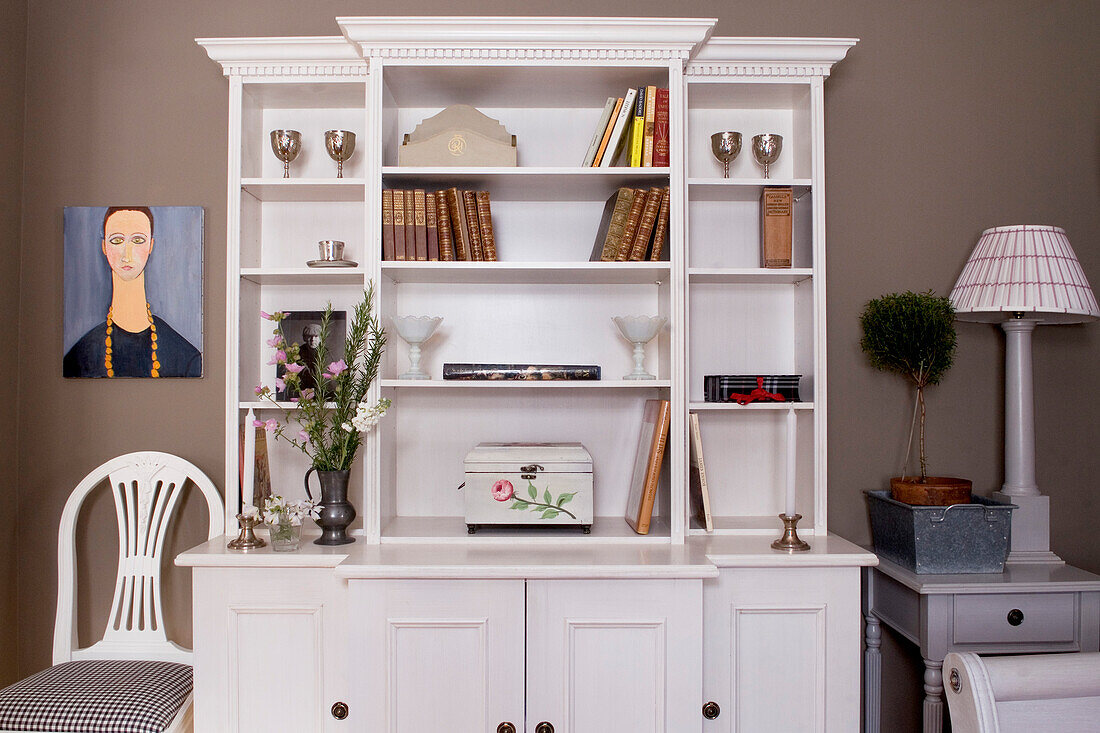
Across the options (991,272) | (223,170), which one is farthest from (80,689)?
(991,272)

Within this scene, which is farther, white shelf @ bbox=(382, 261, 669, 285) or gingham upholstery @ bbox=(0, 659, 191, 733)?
white shelf @ bbox=(382, 261, 669, 285)

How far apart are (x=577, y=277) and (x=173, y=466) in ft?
4.49

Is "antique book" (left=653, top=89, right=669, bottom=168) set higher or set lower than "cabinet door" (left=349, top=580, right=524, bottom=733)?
higher

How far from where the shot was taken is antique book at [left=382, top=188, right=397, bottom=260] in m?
2.05

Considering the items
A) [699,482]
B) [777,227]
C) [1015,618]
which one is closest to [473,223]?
[777,227]

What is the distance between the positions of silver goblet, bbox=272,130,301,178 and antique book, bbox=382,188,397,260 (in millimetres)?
376

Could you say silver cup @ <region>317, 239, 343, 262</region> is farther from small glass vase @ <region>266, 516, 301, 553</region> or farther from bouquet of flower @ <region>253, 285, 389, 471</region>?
small glass vase @ <region>266, 516, 301, 553</region>

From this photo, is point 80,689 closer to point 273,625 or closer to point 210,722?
point 210,722

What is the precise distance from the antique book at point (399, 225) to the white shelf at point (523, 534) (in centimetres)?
79

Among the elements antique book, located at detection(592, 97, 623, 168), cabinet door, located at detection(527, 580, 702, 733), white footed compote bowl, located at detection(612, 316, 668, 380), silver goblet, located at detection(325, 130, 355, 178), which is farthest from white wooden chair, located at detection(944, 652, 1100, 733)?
silver goblet, located at detection(325, 130, 355, 178)

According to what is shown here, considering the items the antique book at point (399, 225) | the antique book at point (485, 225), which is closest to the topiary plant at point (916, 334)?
the antique book at point (485, 225)

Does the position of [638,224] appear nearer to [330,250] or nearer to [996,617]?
[330,250]

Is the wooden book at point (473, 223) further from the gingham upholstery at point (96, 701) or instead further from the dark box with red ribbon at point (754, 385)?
the gingham upholstery at point (96, 701)

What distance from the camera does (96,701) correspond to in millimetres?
1783
